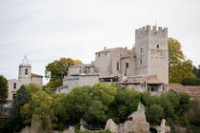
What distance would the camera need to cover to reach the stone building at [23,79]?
230ft

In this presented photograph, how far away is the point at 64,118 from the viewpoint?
5231cm

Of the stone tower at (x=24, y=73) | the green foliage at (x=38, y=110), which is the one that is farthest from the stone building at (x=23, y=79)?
the green foliage at (x=38, y=110)

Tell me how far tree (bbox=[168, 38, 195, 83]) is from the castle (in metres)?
5.51

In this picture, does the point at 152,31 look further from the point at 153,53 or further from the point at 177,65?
the point at 177,65

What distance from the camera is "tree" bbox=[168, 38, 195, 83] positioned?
2445 inches

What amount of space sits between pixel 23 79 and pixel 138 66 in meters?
20.0

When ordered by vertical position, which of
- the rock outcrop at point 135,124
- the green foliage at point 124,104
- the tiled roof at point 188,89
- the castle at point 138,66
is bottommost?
the rock outcrop at point 135,124

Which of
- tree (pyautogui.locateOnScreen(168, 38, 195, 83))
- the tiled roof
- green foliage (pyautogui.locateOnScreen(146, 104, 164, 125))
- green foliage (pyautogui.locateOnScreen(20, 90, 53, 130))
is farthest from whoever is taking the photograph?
tree (pyautogui.locateOnScreen(168, 38, 195, 83))

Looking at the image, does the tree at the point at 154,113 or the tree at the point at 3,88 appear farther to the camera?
the tree at the point at 3,88

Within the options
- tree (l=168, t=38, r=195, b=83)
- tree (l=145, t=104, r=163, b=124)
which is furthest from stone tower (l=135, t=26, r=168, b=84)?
tree (l=145, t=104, r=163, b=124)

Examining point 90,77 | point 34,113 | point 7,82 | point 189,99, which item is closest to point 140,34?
point 90,77

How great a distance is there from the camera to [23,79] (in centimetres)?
7038

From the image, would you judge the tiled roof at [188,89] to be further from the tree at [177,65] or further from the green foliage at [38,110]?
the green foliage at [38,110]

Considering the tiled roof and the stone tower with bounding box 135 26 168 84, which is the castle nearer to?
the stone tower with bounding box 135 26 168 84
